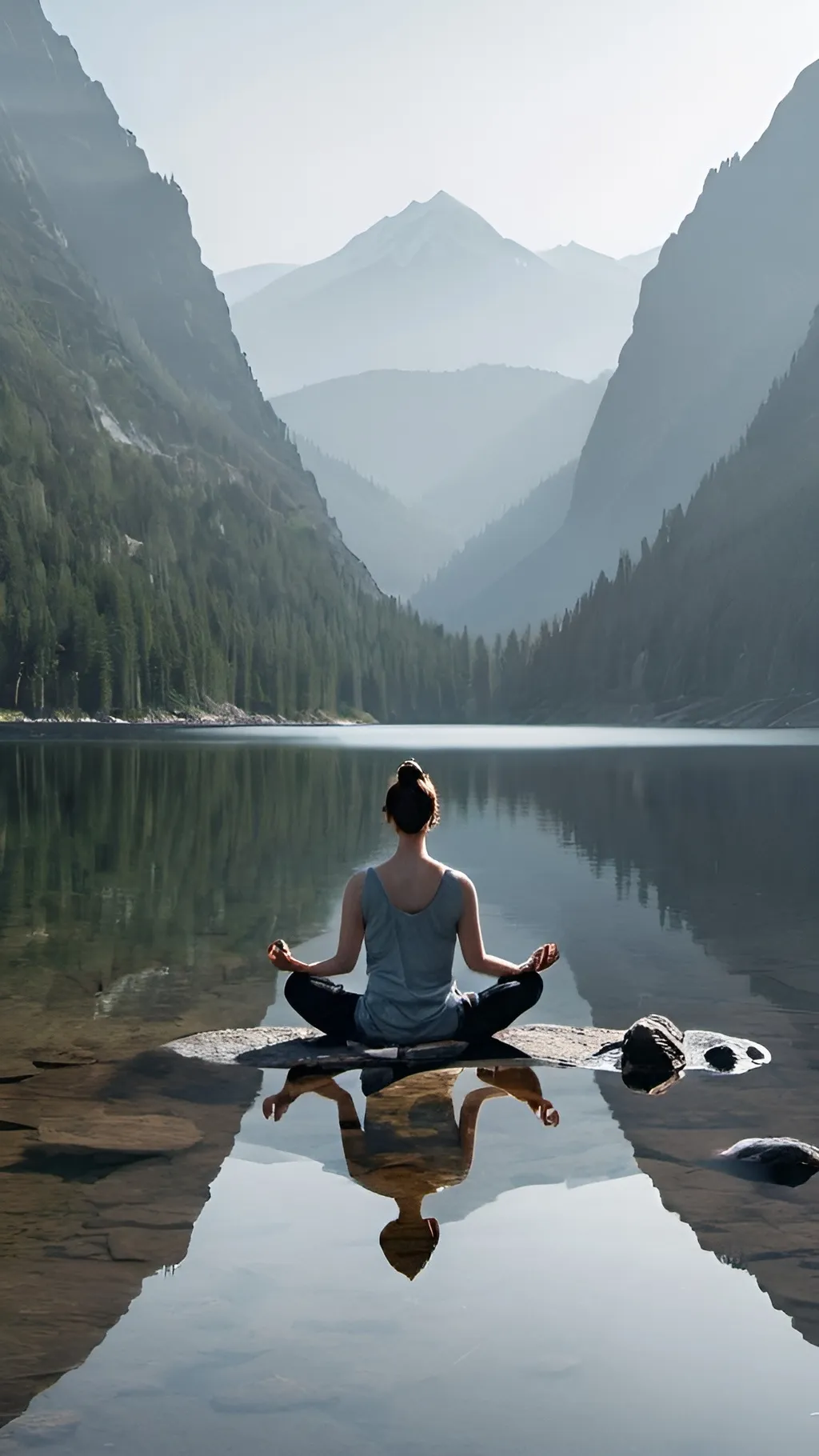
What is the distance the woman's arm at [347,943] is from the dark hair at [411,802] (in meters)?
0.68

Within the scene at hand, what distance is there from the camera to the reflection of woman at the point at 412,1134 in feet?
28.3

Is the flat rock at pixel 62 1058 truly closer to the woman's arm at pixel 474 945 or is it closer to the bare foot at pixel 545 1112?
the woman's arm at pixel 474 945

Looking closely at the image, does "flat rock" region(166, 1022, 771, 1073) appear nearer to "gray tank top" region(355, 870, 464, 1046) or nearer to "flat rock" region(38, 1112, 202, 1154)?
"gray tank top" region(355, 870, 464, 1046)

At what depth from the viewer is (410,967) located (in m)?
13.0

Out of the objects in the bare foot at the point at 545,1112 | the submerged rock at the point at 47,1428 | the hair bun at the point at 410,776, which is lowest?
the bare foot at the point at 545,1112

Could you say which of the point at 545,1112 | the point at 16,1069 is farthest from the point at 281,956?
the point at 16,1069

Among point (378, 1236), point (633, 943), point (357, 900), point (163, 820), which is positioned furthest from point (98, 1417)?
point (163, 820)

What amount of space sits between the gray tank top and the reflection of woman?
0.52 metres

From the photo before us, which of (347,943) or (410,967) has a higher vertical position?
(347,943)

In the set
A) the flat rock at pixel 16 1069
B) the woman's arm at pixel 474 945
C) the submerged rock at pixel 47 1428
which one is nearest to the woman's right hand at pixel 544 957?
the woman's arm at pixel 474 945

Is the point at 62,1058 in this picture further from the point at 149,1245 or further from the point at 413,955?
the point at 149,1245

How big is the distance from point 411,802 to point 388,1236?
4.62 metres

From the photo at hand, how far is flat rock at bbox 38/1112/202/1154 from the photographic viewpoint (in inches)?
407

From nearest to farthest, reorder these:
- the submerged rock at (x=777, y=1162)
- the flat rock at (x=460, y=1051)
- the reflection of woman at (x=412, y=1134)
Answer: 1. the reflection of woman at (x=412, y=1134)
2. the submerged rock at (x=777, y=1162)
3. the flat rock at (x=460, y=1051)
